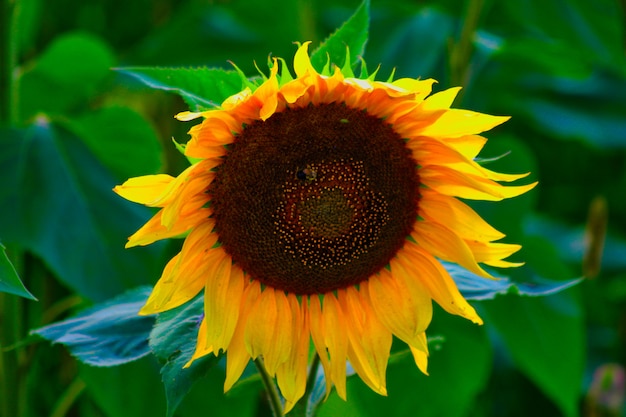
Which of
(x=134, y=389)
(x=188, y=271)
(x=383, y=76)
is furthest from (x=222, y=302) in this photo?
(x=383, y=76)

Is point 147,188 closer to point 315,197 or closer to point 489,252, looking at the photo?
point 315,197

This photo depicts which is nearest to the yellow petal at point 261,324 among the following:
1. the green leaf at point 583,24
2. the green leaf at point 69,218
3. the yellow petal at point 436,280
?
the yellow petal at point 436,280

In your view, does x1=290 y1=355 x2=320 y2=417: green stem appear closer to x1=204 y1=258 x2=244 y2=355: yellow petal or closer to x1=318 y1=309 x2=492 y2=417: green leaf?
x1=204 y1=258 x2=244 y2=355: yellow petal

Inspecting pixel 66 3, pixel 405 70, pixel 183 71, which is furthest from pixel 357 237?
pixel 66 3

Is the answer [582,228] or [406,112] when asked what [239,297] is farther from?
[582,228]

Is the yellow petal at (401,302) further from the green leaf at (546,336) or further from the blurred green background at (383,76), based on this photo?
the green leaf at (546,336)
